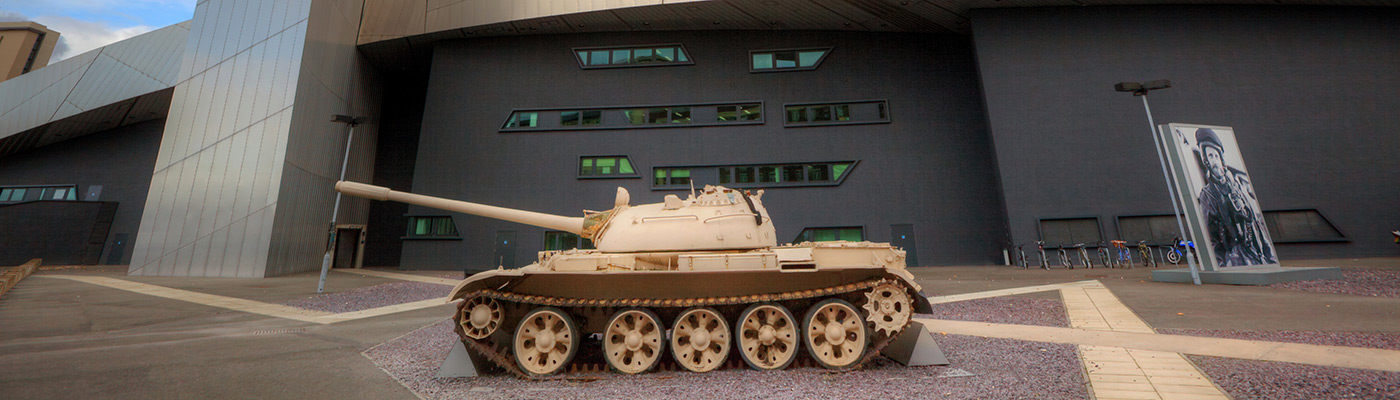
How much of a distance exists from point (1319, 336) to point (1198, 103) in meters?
15.7

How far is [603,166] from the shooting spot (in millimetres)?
18297

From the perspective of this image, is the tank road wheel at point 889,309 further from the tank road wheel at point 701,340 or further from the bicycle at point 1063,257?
the bicycle at point 1063,257

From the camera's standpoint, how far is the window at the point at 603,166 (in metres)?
18.2

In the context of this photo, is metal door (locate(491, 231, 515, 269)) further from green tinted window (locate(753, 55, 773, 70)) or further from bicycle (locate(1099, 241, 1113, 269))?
bicycle (locate(1099, 241, 1113, 269))

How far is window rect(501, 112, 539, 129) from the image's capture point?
62.0 feet

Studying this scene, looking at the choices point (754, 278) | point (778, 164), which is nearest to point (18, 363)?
point (754, 278)

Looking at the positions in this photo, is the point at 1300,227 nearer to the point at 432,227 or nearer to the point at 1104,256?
the point at 1104,256

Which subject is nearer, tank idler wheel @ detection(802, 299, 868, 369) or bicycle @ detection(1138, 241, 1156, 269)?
tank idler wheel @ detection(802, 299, 868, 369)

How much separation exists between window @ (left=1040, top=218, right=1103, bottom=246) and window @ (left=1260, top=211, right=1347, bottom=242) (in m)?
5.16

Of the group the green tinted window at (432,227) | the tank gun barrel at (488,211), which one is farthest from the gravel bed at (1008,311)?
the green tinted window at (432,227)

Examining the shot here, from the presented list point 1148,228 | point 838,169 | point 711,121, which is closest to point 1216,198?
point 1148,228

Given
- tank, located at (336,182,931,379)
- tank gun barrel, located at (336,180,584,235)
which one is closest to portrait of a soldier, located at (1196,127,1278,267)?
tank, located at (336,182,931,379)

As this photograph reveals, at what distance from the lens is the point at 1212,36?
16391mm

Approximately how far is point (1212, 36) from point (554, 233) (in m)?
24.6
